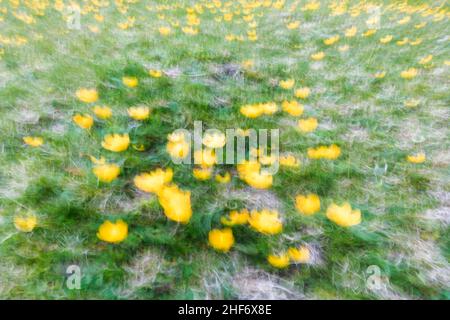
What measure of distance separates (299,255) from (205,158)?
69 centimetres

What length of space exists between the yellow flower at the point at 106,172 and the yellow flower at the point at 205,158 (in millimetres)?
427

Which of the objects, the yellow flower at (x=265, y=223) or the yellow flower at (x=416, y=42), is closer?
the yellow flower at (x=265, y=223)

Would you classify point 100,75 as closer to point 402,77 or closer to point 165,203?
point 165,203

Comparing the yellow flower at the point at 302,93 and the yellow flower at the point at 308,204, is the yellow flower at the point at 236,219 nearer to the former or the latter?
the yellow flower at the point at 308,204

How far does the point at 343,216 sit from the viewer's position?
148cm

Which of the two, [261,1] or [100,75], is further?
[261,1]

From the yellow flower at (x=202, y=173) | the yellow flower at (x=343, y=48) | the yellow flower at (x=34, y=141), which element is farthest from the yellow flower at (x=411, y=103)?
the yellow flower at (x=34, y=141)

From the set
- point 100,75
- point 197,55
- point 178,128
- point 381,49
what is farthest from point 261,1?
point 178,128

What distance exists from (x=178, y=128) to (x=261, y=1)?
158 inches

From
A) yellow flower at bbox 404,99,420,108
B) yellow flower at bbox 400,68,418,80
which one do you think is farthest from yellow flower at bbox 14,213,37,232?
yellow flower at bbox 400,68,418,80

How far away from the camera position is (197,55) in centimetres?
310

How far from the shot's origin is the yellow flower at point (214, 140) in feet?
6.50
